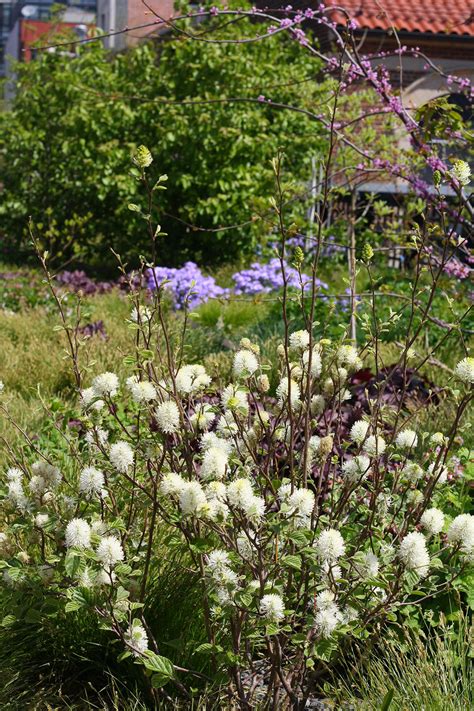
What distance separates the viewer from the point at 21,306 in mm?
8680

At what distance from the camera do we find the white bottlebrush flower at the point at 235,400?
2.37 meters

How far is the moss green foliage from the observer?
35.2 ft

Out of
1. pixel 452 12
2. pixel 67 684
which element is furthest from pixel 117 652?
pixel 452 12

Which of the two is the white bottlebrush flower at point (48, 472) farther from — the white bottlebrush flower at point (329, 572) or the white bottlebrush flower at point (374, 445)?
the white bottlebrush flower at point (374, 445)

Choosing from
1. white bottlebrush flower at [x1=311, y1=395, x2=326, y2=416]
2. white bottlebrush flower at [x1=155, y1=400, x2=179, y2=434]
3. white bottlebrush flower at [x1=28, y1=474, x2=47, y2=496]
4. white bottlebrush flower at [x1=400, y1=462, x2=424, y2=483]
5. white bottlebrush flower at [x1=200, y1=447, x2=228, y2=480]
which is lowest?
white bottlebrush flower at [x1=28, y1=474, x2=47, y2=496]

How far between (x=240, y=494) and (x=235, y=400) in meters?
0.27

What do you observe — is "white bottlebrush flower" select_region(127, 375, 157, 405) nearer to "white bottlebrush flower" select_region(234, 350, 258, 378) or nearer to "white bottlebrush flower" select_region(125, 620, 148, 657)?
"white bottlebrush flower" select_region(234, 350, 258, 378)

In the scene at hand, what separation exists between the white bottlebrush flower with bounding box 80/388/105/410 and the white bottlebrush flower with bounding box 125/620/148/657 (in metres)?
0.61

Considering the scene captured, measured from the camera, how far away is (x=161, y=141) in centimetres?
1079

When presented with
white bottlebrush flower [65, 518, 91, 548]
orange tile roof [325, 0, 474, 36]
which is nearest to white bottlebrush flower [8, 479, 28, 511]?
white bottlebrush flower [65, 518, 91, 548]

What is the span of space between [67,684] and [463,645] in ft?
4.04

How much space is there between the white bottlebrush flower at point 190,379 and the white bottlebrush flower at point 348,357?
0.38 metres

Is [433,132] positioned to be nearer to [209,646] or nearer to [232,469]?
[232,469]

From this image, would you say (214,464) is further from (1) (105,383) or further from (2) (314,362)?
(2) (314,362)
